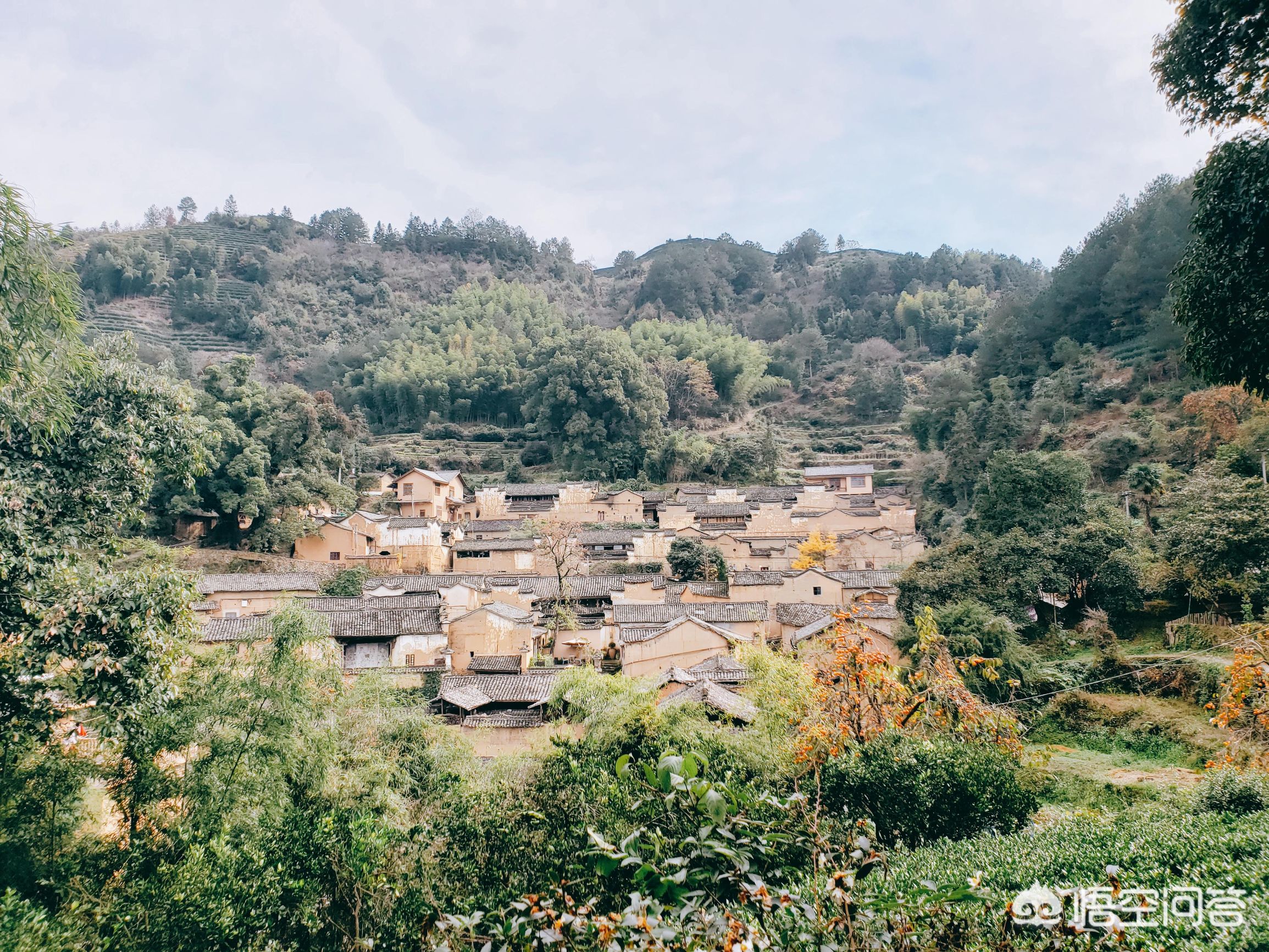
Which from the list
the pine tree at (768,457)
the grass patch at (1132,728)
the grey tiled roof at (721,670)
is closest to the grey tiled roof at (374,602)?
the grey tiled roof at (721,670)

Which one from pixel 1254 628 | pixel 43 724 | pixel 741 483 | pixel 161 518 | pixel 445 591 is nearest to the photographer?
pixel 43 724

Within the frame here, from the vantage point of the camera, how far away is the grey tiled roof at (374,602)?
69.6 ft

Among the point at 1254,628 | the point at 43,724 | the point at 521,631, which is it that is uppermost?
the point at 43,724

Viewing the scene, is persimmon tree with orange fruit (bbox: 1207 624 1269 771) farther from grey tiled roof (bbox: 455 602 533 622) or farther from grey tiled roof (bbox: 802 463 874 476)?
grey tiled roof (bbox: 802 463 874 476)

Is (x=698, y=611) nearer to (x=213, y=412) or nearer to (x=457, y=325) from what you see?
(x=213, y=412)

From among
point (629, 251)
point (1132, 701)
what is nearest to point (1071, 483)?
point (1132, 701)

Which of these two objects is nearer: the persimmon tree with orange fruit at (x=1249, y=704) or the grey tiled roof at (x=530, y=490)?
the persimmon tree with orange fruit at (x=1249, y=704)

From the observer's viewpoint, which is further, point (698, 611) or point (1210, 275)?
point (698, 611)

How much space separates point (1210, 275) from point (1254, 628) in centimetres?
797

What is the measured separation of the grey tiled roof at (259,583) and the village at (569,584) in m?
0.06

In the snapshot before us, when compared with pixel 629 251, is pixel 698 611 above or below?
below

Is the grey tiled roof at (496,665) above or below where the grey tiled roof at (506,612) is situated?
below

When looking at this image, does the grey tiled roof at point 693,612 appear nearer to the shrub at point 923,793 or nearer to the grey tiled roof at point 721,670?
the grey tiled roof at point 721,670

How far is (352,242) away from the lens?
89250 mm
